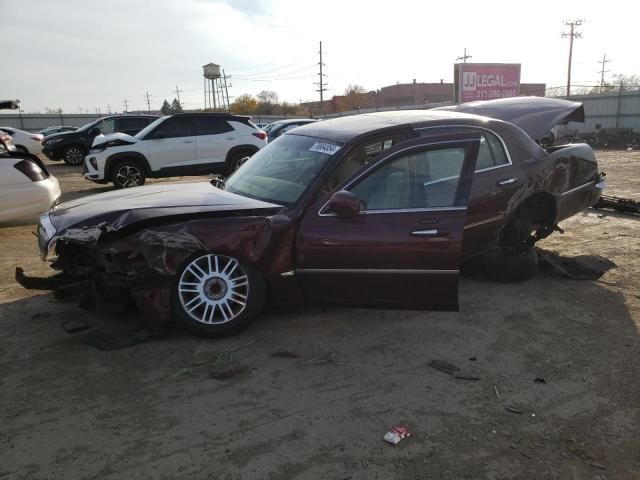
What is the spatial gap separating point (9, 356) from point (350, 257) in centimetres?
262

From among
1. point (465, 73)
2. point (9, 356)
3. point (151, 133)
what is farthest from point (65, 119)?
point (9, 356)

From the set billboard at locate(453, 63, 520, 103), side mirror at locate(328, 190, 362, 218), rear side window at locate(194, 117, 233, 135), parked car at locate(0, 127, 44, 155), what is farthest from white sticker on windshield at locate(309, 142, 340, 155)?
billboard at locate(453, 63, 520, 103)

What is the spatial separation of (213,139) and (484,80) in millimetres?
17845

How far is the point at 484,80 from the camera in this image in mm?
25531

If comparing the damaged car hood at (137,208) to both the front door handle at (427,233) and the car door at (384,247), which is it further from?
the front door handle at (427,233)

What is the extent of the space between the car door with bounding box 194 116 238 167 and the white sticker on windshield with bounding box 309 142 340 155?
865 cm

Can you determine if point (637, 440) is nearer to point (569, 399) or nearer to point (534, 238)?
point (569, 399)

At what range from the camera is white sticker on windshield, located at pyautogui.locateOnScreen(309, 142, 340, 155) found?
423 cm

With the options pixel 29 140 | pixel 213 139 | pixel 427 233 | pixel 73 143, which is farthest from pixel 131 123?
pixel 427 233

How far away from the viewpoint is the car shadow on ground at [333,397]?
8.42 feet

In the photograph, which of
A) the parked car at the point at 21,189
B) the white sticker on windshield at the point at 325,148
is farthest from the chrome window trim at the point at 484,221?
the parked car at the point at 21,189

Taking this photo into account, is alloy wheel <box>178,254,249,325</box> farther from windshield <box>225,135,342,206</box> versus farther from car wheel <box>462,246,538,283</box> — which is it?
car wheel <box>462,246,538,283</box>

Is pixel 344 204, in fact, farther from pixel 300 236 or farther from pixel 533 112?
pixel 533 112

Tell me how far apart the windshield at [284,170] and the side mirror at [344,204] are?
36 cm
